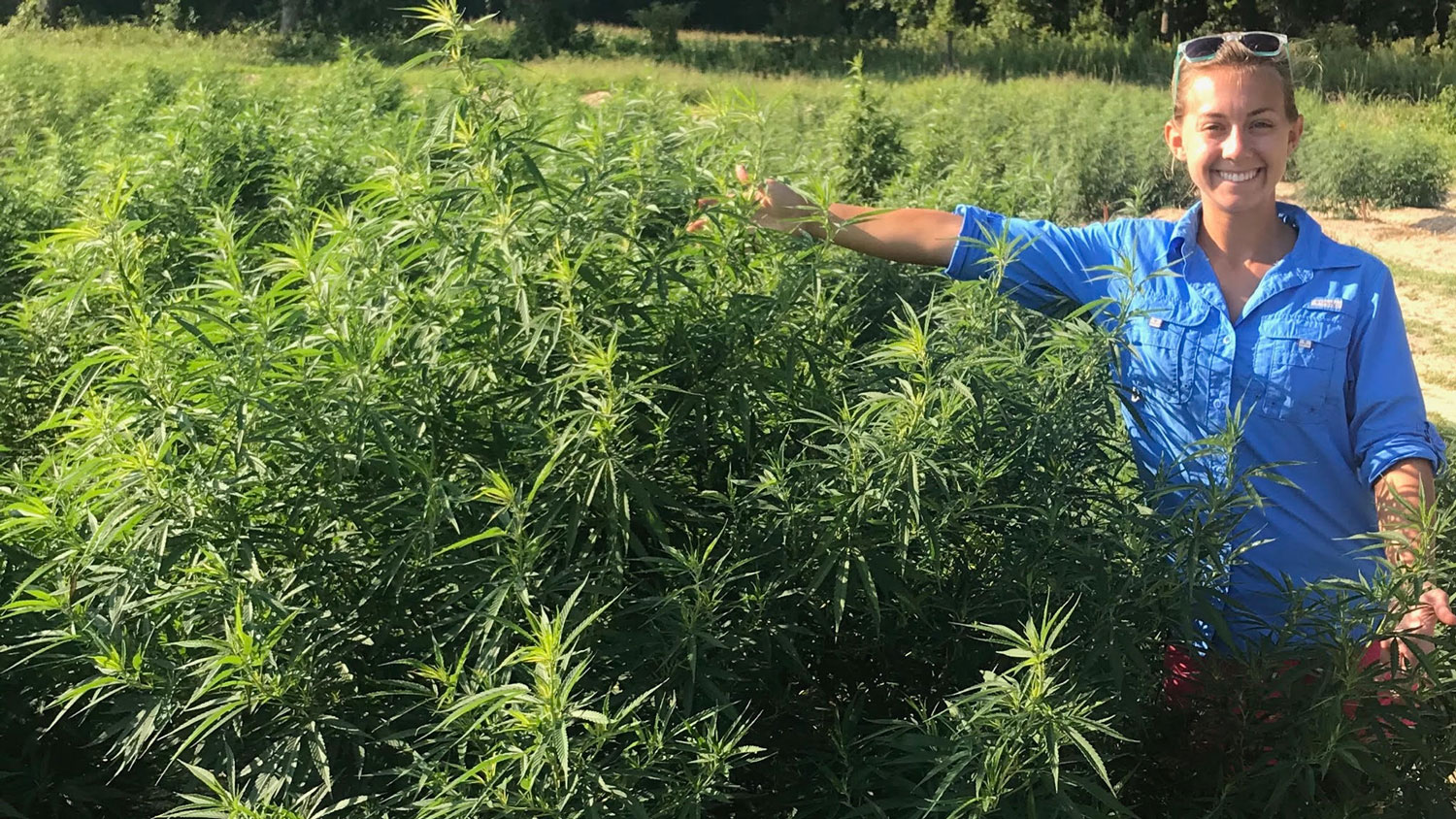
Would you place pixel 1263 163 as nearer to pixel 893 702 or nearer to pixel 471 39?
pixel 893 702

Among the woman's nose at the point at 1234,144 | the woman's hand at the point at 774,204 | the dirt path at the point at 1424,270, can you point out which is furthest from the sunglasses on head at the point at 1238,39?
the dirt path at the point at 1424,270

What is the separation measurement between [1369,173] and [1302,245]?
433 inches

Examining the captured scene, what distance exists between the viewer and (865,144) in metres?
5.67

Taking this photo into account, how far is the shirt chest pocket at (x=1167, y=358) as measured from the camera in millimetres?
2562

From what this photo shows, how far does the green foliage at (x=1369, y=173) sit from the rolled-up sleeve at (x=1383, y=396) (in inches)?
423

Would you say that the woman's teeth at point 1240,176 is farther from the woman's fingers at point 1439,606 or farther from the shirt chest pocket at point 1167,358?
the woman's fingers at point 1439,606

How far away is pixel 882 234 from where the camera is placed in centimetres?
280

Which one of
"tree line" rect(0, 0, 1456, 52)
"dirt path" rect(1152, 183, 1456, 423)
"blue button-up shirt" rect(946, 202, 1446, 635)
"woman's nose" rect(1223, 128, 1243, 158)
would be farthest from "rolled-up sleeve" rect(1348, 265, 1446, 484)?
"tree line" rect(0, 0, 1456, 52)

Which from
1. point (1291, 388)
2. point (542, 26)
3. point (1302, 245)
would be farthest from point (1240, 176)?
point (542, 26)

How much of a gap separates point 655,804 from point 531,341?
0.75 meters

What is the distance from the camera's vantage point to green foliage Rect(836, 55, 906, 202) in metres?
5.59

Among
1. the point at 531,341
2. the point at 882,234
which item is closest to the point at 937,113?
the point at 882,234

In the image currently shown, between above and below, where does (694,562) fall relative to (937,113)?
below

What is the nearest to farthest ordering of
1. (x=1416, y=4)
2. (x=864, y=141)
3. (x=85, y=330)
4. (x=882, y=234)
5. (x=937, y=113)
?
(x=882, y=234) → (x=85, y=330) → (x=864, y=141) → (x=937, y=113) → (x=1416, y=4)
